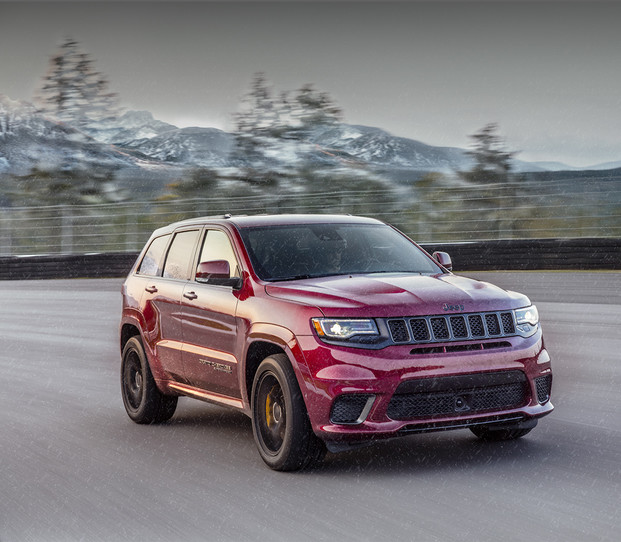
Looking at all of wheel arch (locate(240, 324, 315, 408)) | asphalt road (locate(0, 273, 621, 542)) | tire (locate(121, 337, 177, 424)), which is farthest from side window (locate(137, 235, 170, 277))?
wheel arch (locate(240, 324, 315, 408))

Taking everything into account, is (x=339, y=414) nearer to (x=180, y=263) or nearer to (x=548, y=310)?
(x=180, y=263)

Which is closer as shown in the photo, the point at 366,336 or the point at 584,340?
the point at 366,336

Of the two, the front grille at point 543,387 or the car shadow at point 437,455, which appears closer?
the car shadow at point 437,455

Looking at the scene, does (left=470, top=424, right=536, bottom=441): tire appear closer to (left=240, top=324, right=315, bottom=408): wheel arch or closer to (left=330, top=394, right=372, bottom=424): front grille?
(left=330, top=394, right=372, bottom=424): front grille

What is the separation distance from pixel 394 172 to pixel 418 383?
2331 cm

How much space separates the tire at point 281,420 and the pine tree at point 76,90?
38.9m

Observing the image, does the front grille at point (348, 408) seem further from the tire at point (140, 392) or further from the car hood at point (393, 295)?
the tire at point (140, 392)

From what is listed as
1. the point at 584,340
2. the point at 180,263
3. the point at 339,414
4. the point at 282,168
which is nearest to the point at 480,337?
the point at 339,414

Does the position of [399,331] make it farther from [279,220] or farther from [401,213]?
[401,213]

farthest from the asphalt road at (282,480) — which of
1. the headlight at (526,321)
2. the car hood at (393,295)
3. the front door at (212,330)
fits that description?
the car hood at (393,295)

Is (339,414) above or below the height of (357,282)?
below

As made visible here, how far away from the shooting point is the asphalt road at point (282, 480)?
5.82 meters

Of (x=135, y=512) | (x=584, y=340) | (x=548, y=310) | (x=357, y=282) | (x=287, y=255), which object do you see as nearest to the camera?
(x=135, y=512)

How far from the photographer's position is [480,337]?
717cm
